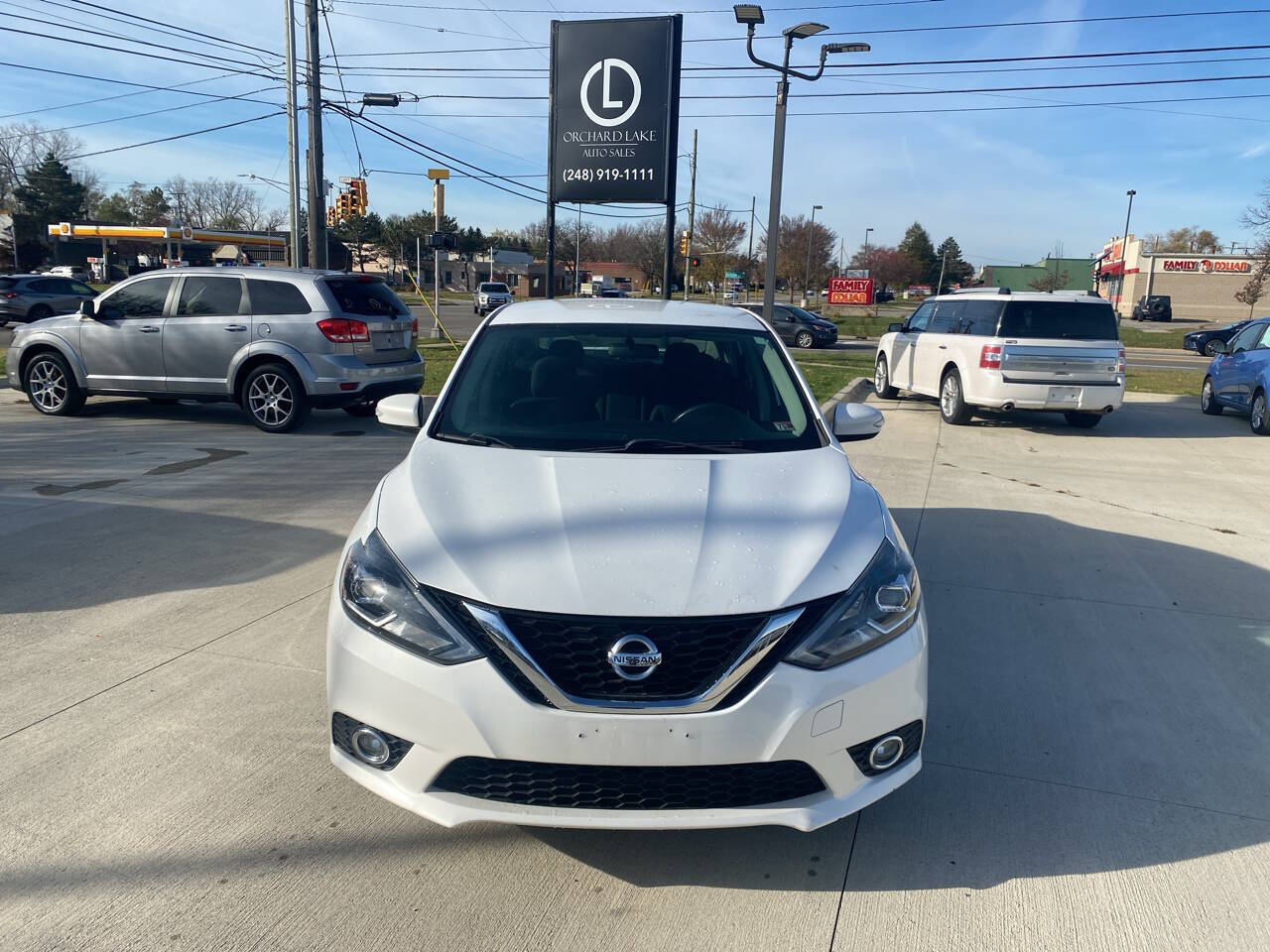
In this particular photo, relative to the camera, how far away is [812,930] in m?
2.68

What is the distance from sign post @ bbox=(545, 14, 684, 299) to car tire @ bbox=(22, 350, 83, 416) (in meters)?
6.65

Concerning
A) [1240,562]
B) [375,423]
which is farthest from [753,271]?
[1240,562]

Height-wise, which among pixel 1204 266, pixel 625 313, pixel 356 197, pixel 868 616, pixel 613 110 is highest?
pixel 1204 266

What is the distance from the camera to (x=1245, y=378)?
508 inches

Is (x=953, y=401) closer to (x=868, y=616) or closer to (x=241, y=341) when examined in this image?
(x=241, y=341)

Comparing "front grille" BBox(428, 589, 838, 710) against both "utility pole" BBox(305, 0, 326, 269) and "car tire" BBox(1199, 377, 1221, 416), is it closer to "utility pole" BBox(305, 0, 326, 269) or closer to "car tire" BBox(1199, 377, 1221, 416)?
"car tire" BBox(1199, 377, 1221, 416)

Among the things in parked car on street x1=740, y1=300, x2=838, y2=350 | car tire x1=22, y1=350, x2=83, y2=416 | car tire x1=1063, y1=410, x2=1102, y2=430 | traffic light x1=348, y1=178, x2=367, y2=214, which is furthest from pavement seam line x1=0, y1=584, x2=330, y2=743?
parked car on street x1=740, y1=300, x2=838, y2=350

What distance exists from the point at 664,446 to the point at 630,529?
0.89m

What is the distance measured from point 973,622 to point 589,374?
2.49 metres

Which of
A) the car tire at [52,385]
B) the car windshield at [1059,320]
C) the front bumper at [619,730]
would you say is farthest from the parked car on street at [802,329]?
the front bumper at [619,730]

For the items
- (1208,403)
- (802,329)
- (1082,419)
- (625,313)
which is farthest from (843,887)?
(802,329)

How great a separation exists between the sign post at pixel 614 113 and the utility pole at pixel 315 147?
6805 mm

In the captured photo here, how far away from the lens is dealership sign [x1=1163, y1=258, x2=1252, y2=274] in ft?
252

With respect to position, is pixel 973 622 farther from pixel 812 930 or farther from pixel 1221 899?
pixel 812 930
